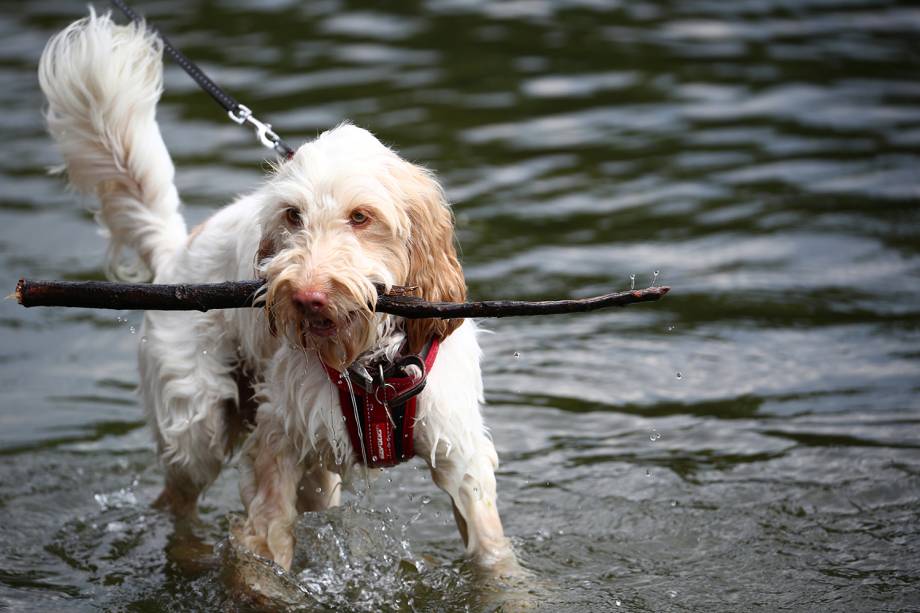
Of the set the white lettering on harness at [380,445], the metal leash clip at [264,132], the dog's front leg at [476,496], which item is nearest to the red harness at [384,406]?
the white lettering on harness at [380,445]

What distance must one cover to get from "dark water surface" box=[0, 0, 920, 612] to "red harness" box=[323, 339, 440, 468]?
0.74 metres

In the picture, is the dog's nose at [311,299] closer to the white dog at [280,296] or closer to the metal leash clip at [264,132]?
the white dog at [280,296]

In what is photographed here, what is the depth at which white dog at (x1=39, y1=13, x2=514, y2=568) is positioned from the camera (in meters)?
3.79

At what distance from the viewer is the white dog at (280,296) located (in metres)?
3.79

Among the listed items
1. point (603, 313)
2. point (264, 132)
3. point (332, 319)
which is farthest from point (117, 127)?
point (603, 313)

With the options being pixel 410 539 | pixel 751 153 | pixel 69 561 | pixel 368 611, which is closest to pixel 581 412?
pixel 410 539

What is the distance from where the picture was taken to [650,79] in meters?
12.2

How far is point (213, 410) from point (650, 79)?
8.36m

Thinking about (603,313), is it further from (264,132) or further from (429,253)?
(429,253)

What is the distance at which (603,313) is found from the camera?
768cm

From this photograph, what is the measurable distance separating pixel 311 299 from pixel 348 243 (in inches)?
11.4

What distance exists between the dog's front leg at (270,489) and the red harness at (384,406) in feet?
1.01

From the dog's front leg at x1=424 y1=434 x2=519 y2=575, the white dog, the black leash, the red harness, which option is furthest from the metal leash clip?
the dog's front leg at x1=424 y1=434 x2=519 y2=575

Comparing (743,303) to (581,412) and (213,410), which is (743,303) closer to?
(581,412)
